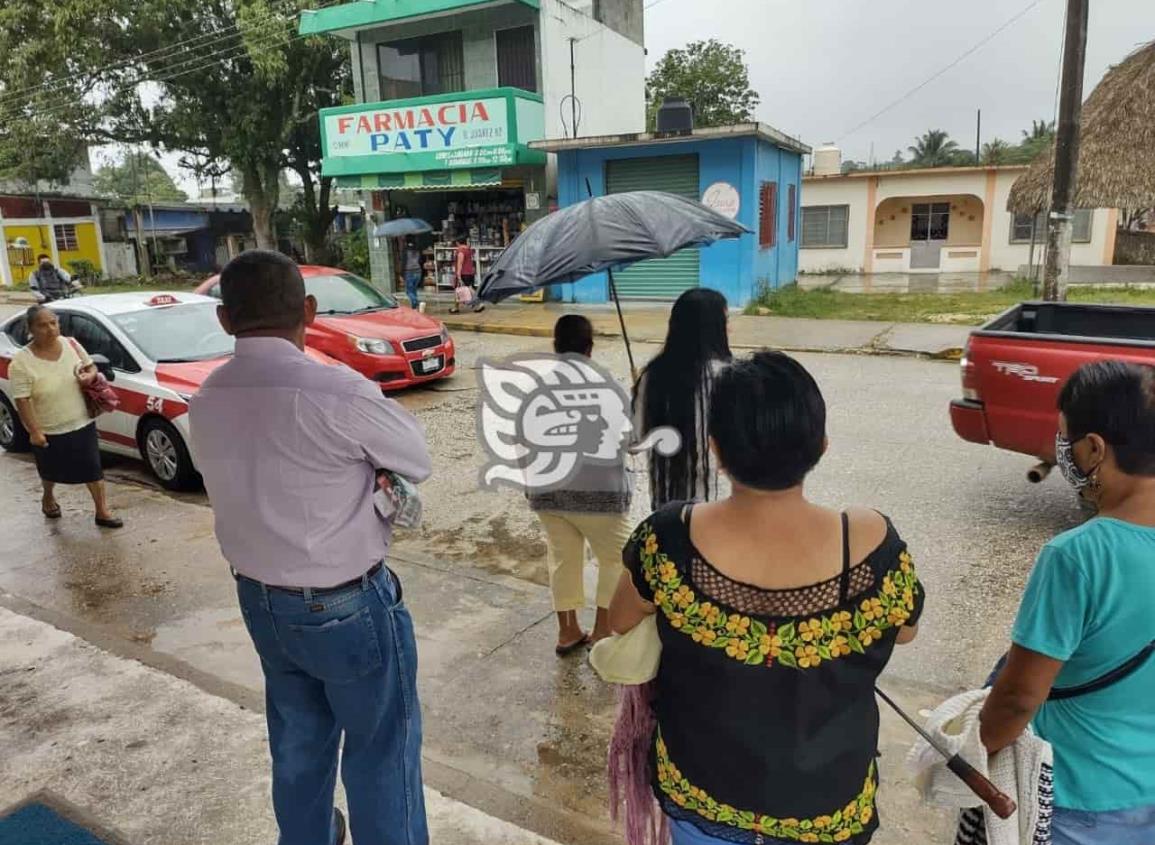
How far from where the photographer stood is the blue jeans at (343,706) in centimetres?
221

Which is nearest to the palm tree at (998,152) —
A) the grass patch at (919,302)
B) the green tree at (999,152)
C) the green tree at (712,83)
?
the green tree at (999,152)

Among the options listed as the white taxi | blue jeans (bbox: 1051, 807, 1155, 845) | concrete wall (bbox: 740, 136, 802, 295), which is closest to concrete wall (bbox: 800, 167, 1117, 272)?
concrete wall (bbox: 740, 136, 802, 295)

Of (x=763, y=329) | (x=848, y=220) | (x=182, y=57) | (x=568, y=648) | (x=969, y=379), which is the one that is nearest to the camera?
(x=568, y=648)

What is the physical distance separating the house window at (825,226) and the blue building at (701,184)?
7.91 metres

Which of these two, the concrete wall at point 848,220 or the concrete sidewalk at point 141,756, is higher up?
the concrete wall at point 848,220

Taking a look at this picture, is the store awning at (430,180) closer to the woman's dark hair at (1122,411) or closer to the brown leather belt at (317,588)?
the brown leather belt at (317,588)

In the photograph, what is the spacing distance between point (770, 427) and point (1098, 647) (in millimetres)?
735

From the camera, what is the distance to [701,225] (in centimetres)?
391

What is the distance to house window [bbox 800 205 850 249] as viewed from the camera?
25016mm

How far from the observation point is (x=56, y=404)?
5.56 metres

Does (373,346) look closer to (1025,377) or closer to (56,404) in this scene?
(56,404)

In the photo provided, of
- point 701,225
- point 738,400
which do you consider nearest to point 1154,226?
point 701,225

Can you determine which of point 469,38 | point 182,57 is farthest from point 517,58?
point 182,57

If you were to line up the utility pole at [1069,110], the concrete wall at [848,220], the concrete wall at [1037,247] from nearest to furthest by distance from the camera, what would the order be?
the utility pole at [1069,110] → the concrete wall at [1037,247] → the concrete wall at [848,220]
